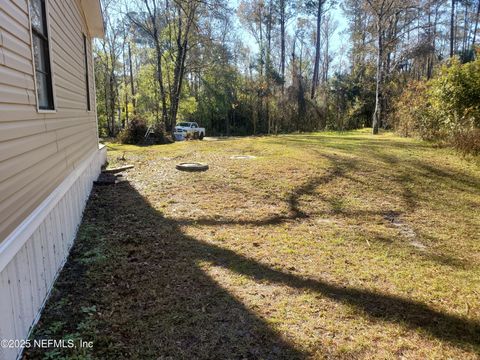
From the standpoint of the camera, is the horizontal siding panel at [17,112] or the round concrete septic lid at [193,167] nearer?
the horizontal siding panel at [17,112]

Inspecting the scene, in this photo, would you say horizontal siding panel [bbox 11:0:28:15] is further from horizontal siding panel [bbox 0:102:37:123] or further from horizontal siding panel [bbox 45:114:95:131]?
horizontal siding panel [bbox 45:114:95:131]

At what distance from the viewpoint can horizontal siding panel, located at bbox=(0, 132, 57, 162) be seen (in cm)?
216

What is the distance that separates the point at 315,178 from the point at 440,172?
2604 millimetres

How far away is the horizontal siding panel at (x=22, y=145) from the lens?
7.07 feet

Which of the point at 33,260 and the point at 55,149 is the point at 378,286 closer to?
the point at 33,260

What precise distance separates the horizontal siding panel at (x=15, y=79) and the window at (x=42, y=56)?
54cm

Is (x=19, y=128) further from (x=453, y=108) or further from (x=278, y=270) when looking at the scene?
(x=453, y=108)

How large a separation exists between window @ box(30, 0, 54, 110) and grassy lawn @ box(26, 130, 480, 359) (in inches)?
66.3

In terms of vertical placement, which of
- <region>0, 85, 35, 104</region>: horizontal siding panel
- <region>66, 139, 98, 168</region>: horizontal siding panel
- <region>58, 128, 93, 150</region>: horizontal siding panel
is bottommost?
<region>66, 139, 98, 168</region>: horizontal siding panel

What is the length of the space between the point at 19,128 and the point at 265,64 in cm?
2530

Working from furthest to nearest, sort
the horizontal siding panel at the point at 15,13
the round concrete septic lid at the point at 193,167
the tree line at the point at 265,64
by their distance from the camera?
the tree line at the point at 265,64
the round concrete septic lid at the point at 193,167
the horizontal siding panel at the point at 15,13

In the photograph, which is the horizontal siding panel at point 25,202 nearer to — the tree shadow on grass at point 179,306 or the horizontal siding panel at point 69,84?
the tree shadow on grass at point 179,306

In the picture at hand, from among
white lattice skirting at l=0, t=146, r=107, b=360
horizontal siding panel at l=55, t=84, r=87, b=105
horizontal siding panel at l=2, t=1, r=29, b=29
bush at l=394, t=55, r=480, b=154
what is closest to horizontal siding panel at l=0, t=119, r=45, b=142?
white lattice skirting at l=0, t=146, r=107, b=360

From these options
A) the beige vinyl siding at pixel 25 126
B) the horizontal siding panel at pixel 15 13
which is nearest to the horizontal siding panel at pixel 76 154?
the beige vinyl siding at pixel 25 126
